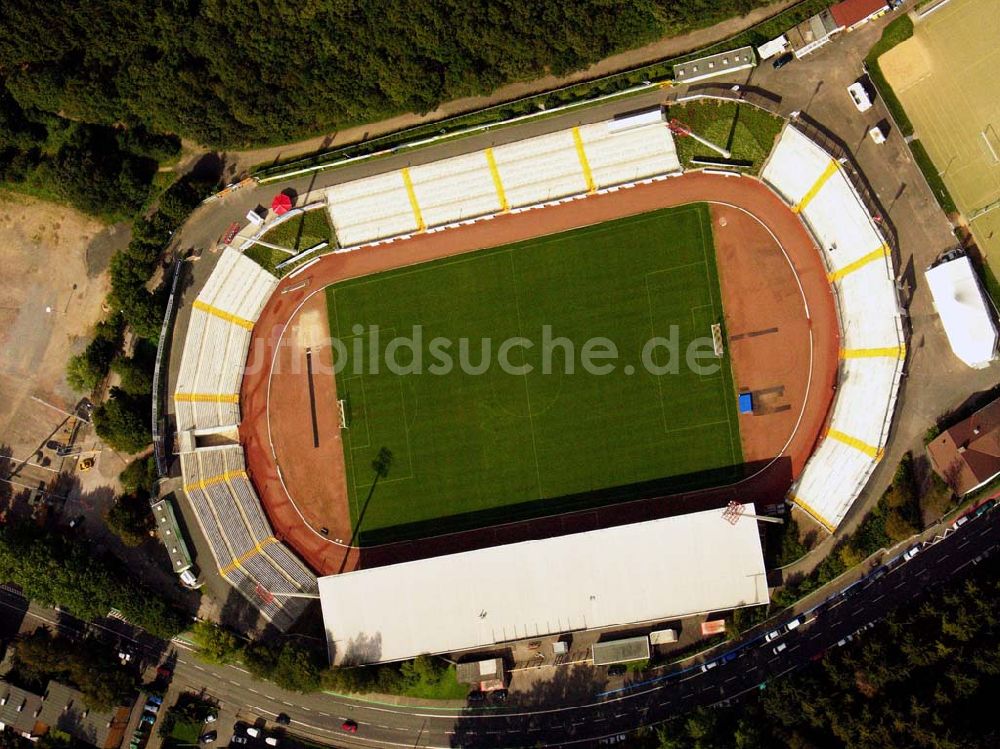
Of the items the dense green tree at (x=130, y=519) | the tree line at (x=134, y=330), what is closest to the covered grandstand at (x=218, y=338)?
the tree line at (x=134, y=330)

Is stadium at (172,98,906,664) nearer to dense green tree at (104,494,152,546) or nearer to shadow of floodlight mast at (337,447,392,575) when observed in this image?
shadow of floodlight mast at (337,447,392,575)

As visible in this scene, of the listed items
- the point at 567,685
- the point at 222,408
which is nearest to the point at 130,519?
the point at 222,408

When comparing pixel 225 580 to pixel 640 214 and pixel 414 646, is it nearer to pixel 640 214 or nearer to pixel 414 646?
pixel 414 646

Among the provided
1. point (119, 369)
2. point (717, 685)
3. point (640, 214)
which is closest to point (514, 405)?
point (640, 214)

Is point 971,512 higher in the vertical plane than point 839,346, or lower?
lower

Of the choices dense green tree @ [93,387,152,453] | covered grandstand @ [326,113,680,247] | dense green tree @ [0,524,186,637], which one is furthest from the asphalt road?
covered grandstand @ [326,113,680,247]

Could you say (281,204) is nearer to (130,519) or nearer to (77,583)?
(130,519)
